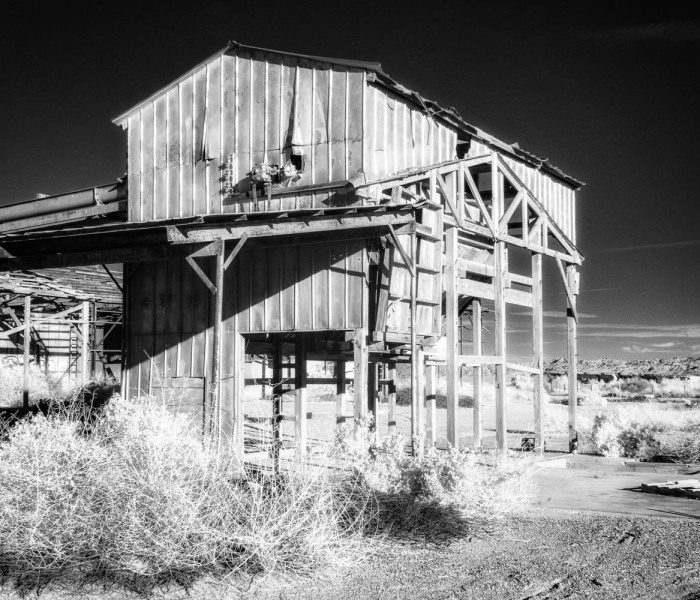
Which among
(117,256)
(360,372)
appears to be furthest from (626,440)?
(117,256)

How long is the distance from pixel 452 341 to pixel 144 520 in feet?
26.6

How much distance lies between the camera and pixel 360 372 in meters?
13.4

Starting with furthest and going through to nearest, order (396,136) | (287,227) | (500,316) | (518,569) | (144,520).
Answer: (500,316), (396,136), (287,227), (518,569), (144,520)

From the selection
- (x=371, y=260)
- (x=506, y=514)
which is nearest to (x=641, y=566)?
(x=506, y=514)

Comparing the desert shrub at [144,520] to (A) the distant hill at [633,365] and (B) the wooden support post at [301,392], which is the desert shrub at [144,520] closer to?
(B) the wooden support post at [301,392]

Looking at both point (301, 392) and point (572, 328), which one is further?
point (572, 328)

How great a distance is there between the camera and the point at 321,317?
47.1 ft

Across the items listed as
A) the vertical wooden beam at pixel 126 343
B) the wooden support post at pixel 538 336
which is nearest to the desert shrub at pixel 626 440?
the wooden support post at pixel 538 336

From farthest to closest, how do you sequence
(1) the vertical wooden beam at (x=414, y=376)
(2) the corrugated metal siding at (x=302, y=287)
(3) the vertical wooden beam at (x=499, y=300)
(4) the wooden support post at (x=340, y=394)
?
(4) the wooden support post at (x=340, y=394), (3) the vertical wooden beam at (x=499, y=300), (2) the corrugated metal siding at (x=302, y=287), (1) the vertical wooden beam at (x=414, y=376)

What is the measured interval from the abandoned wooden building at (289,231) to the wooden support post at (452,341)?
0.04 metres

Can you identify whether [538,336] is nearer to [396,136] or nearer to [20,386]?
[396,136]

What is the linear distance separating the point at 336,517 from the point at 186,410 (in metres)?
7.65

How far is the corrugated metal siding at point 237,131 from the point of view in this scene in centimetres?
1459

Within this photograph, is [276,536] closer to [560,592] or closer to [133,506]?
[133,506]
